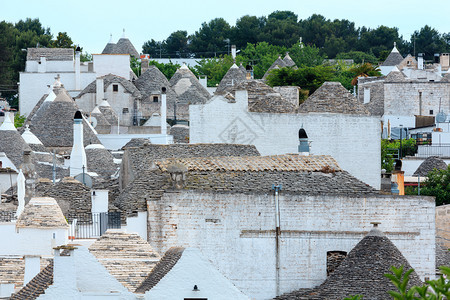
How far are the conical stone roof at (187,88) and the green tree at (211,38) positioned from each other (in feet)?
139

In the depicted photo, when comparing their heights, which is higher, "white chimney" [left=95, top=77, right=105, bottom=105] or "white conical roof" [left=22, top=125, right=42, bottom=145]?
"white chimney" [left=95, top=77, right=105, bottom=105]

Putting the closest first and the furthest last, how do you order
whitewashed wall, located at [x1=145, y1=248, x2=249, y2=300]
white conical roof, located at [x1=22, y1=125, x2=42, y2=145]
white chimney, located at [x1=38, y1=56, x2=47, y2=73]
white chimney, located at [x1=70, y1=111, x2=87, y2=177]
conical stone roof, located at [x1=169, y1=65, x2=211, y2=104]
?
whitewashed wall, located at [x1=145, y1=248, x2=249, y2=300] < white chimney, located at [x1=70, y1=111, x2=87, y2=177] < white conical roof, located at [x1=22, y1=125, x2=42, y2=145] < conical stone roof, located at [x1=169, y1=65, x2=211, y2=104] < white chimney, located at [x1=38, y1=56, x2=47, y2=73]

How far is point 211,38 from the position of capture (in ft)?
483

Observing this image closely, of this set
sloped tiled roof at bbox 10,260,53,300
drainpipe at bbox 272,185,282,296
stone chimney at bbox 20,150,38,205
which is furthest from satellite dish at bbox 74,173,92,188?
sloped tiled roof at bbox 10,260,53,300

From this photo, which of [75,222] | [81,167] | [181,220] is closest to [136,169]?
[75,222]

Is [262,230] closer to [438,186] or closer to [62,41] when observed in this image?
[438,186]

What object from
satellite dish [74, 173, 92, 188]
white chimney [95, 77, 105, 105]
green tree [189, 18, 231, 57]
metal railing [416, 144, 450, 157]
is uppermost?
green tree [189, 18, 231, 57]

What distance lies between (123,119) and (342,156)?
4589 cm

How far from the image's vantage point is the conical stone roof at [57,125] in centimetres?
7556

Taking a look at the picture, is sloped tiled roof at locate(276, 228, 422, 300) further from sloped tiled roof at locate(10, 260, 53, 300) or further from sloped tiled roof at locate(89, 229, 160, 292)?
sloped tiled roof at locate(10, 260, 53, 300)

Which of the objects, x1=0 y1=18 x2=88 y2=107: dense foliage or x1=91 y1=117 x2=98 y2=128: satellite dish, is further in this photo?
x1=0 y1=18 x2=88 y2=107: dense foliage

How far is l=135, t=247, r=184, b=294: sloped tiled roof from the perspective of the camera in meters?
25.1

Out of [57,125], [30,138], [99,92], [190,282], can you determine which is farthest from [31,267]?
[99,92]

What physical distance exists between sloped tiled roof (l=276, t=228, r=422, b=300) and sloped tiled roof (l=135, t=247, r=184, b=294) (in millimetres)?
5028
